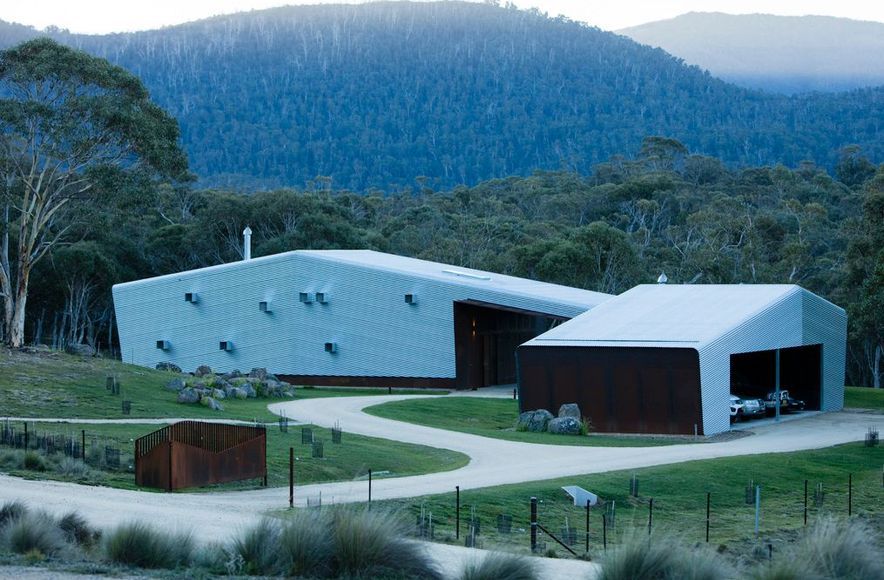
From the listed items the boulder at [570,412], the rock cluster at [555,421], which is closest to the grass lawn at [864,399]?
the boulder at [570,412]

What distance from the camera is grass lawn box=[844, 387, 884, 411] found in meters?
50.4

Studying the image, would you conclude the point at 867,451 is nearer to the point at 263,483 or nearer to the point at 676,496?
the point at 676,496

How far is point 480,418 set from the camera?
136ft

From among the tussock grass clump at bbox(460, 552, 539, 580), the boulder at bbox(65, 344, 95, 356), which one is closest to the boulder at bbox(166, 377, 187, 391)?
Result: the boulder at bbox(65, 344, 95, 356)

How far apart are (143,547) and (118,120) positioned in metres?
33.2

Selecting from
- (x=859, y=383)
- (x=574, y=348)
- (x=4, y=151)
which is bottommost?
(x=859, y=383)

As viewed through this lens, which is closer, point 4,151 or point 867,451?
point 867,451

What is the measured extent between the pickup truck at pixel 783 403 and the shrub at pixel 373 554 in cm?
3179

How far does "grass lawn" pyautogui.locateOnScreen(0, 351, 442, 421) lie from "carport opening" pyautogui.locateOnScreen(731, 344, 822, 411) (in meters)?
19.0

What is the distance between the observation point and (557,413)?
39.1 metres

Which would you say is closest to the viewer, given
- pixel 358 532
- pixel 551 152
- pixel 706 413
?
pixel 358 532

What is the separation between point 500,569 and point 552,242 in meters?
59.4

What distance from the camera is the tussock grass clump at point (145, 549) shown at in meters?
13.7

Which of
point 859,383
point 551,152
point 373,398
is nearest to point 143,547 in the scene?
point 373,398
